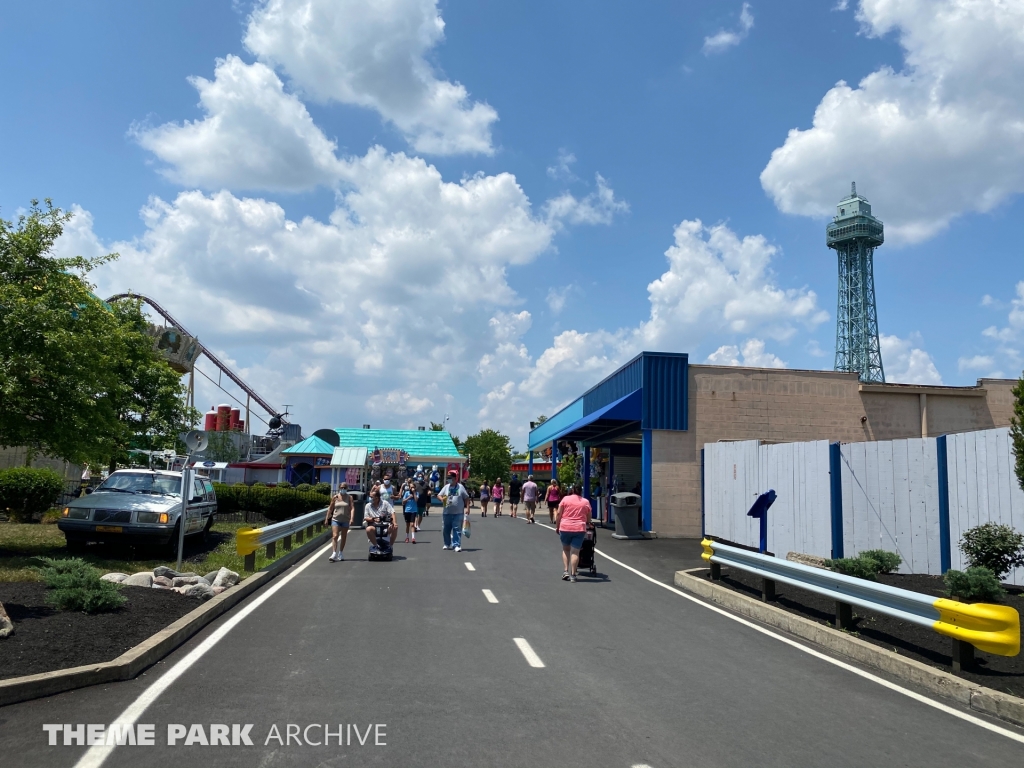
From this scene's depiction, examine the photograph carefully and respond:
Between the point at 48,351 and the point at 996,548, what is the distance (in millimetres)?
14893

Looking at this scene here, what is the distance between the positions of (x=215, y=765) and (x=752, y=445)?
1698 cm

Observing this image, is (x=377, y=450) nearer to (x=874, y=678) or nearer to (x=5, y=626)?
(x=5, y=626)

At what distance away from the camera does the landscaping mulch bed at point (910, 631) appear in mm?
7273

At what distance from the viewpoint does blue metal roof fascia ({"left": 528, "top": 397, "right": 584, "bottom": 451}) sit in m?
35.4

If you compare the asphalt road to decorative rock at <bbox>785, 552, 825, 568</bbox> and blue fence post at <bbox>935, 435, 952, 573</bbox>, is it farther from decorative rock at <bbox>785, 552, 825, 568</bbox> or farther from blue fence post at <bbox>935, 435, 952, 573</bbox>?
blue fence post at <bbox>935, 435, 952, 573</bbox>

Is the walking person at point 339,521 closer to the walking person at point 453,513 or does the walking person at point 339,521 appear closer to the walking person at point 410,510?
the walking person at point 453,513

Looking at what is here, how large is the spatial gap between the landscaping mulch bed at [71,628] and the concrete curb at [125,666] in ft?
0.57

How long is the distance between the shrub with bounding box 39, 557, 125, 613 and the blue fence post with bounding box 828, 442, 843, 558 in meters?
12.3

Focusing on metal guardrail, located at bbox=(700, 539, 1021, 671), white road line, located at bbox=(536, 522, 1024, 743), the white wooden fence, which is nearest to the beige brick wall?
the white wooden fence

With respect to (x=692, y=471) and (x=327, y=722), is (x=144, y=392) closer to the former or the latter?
(x=692, y=471)

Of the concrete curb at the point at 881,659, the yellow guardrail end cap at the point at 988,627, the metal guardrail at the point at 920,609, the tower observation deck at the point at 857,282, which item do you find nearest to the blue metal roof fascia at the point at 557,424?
the concrete curb at the point at 881,659

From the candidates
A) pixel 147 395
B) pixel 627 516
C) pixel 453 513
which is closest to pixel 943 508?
pixel 453 513

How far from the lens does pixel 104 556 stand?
1526cm

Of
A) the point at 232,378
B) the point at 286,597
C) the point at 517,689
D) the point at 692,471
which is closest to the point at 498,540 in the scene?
the point at 692,471
